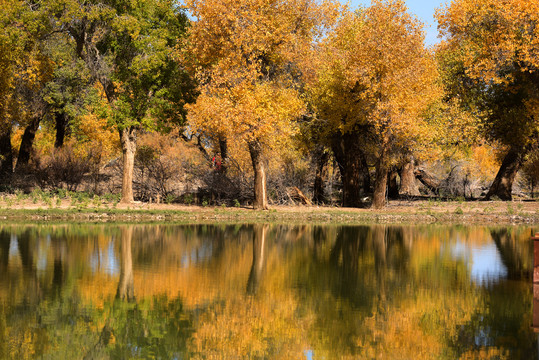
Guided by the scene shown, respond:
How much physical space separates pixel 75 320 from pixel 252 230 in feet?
55.6

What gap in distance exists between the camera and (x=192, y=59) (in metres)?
35.5

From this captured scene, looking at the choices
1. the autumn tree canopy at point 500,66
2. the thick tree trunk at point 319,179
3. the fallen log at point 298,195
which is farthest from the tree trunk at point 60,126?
the autumn tree canopy at point 500,66

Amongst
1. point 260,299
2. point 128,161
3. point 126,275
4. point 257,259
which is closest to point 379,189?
point 128,161

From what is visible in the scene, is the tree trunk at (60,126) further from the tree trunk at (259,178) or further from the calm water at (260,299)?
the calm water at (260,299)

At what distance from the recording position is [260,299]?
40.8ft

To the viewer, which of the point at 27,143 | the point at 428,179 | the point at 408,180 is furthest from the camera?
the point at 428,179

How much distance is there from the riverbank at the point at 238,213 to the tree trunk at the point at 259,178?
624 mm

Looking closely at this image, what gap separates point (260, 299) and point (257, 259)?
18.7ft

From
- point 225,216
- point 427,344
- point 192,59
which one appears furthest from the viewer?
point 192,59

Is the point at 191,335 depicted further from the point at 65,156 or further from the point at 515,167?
the point at 515,167

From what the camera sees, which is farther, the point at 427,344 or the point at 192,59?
the point at 192,59

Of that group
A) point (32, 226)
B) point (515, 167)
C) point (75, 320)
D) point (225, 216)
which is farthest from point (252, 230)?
point (515, 167)

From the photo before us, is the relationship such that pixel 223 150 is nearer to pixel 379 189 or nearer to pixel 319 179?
pixel 319 179

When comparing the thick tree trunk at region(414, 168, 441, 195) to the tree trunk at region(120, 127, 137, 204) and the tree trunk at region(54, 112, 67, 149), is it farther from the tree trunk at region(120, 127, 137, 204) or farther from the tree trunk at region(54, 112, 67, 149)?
the tree trunk at region(54, 112, 67, 149)
